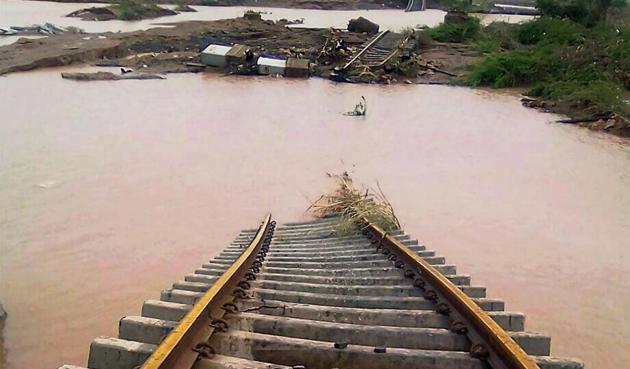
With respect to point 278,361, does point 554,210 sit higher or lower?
lower

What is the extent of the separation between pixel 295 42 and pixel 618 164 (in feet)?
68.3

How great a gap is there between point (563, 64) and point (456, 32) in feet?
36.6

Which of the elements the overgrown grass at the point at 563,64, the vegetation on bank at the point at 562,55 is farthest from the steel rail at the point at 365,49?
the overgrown grass at the point at 563,64

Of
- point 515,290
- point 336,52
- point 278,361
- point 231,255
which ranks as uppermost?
point 336,52

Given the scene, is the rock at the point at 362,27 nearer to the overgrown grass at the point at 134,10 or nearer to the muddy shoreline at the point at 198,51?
the muddy shoreline at the point at 198,51

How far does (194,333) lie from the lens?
3637 mm

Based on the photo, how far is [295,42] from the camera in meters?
33.2

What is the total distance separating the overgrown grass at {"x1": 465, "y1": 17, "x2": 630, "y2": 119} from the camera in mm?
21375

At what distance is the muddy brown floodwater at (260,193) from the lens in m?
7.65

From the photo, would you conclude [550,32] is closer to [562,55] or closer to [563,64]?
[562,55]

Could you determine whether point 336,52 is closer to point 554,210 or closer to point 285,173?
point 285,173

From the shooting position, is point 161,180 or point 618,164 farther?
point 618,164

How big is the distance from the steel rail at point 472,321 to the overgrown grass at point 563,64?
1576cm

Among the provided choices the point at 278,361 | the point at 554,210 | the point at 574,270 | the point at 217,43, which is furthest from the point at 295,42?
the point at 278,361
